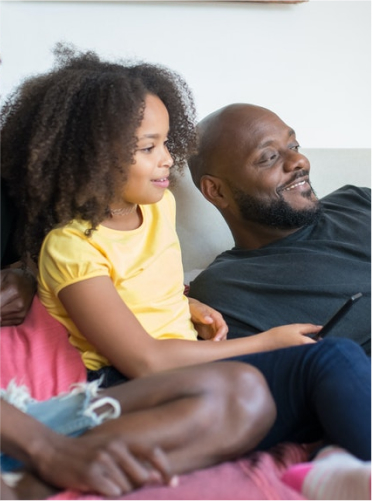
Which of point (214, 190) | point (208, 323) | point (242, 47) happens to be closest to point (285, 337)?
point (208, 323)

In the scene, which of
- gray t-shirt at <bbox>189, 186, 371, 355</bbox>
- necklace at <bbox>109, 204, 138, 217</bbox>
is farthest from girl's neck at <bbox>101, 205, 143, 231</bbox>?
gray t-shirt at <bbox>189, 186, 371, 355</bbox>

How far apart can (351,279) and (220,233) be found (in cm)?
50

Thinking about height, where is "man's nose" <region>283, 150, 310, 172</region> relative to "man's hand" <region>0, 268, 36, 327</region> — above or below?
above

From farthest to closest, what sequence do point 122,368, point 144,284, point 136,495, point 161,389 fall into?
1. point 144,284
2. point 122,368
3. point 161,389
4. point 136,495

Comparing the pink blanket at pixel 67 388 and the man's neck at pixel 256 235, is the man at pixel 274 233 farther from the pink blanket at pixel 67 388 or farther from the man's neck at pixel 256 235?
the pink blanket at pixel 67 388

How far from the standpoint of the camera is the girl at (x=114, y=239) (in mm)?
1259

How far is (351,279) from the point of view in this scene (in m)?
1.63

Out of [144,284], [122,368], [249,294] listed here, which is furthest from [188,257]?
[122,368]

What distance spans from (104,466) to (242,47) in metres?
1.51

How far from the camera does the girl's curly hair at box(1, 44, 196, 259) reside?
4.47 ft

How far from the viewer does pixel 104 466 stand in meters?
0.98

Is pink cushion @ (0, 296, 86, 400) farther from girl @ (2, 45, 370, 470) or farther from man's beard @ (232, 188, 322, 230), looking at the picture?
man's beard @ (232, 188, 322, 230)

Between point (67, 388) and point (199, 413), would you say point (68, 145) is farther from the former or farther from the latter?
point (199, 413)

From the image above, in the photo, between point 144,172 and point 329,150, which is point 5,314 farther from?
point 329,150
